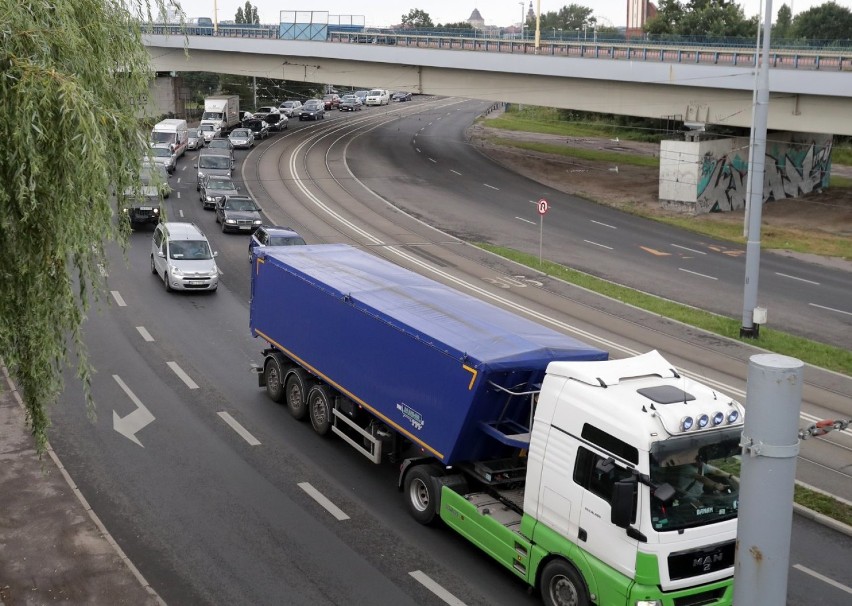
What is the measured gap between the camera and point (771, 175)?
5003 centimetres

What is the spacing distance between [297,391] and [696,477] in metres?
9.69

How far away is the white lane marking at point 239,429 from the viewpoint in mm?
17469

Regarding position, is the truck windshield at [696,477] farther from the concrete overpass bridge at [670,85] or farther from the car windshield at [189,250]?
the concrete overpass bridge at [670,85]

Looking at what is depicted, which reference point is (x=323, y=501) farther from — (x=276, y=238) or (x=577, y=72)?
(x=577, y=72)

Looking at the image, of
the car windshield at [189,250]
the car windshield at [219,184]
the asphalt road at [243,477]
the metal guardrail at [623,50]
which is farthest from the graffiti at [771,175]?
the car windshield at [189,250]

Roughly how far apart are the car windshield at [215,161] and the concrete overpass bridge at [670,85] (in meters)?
6.54

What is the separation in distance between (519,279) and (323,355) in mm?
16776

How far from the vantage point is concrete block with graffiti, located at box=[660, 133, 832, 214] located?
1806 inches

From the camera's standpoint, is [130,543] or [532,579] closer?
[532,579]

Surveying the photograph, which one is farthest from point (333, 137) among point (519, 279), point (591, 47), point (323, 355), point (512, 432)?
point (512, 432)

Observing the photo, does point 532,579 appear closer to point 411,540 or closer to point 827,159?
point 411,540

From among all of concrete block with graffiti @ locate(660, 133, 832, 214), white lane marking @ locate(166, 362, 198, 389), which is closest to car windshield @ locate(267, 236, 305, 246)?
white lane marking @ locate(166, 362, 198, 389)

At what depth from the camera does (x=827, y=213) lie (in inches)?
1857

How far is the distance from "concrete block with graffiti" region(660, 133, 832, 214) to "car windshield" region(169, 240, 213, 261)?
2590cm
